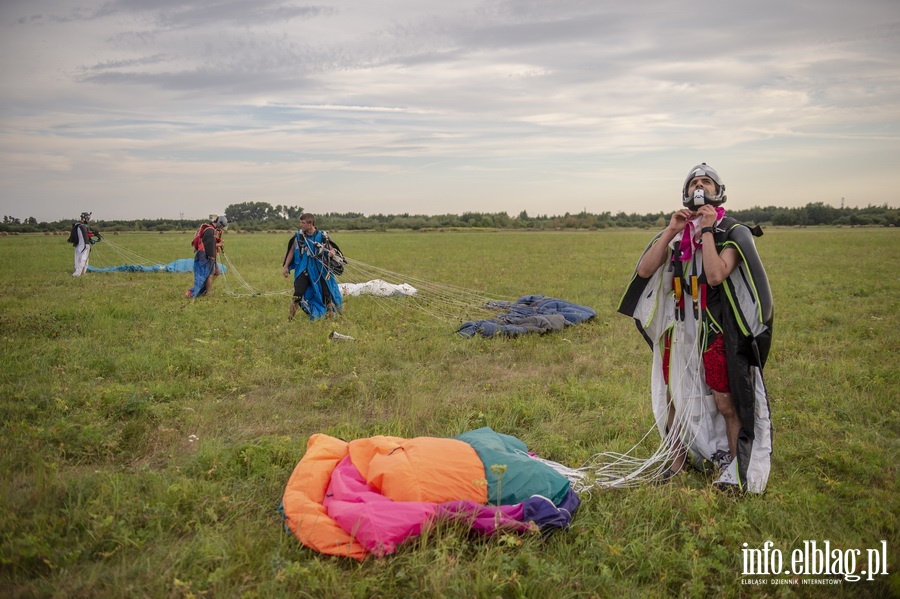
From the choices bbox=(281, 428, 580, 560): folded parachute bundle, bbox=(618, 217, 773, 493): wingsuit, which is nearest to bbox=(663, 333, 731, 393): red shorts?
bbox=(618, 217, 773, 493): wingsuit

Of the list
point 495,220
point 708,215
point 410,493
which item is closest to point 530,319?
point 708,215

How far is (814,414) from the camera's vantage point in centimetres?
576

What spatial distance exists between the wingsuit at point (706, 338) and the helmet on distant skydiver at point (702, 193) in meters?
0.16

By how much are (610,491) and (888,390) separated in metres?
4.10

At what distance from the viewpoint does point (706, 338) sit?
424 centimetres

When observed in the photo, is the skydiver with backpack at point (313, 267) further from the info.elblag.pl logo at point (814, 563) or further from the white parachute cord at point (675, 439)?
the info.elblag.pl logo at point (814, 563)

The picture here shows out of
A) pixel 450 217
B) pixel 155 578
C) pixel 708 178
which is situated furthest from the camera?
pixel 450 217

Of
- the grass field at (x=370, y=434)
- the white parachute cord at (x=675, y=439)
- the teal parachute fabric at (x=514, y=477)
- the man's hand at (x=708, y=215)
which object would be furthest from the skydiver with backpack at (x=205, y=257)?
the man's hand at (x=708, y=215)

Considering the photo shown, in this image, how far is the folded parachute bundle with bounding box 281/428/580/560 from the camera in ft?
11.1

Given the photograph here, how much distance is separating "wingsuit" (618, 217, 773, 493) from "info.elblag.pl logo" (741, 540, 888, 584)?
638mm

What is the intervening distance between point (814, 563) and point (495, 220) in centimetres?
7709

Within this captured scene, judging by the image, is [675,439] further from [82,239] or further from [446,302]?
[82,239]

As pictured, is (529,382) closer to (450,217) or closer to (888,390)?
(888,390)

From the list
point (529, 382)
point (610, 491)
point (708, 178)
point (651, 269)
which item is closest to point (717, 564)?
point (610, 491)
